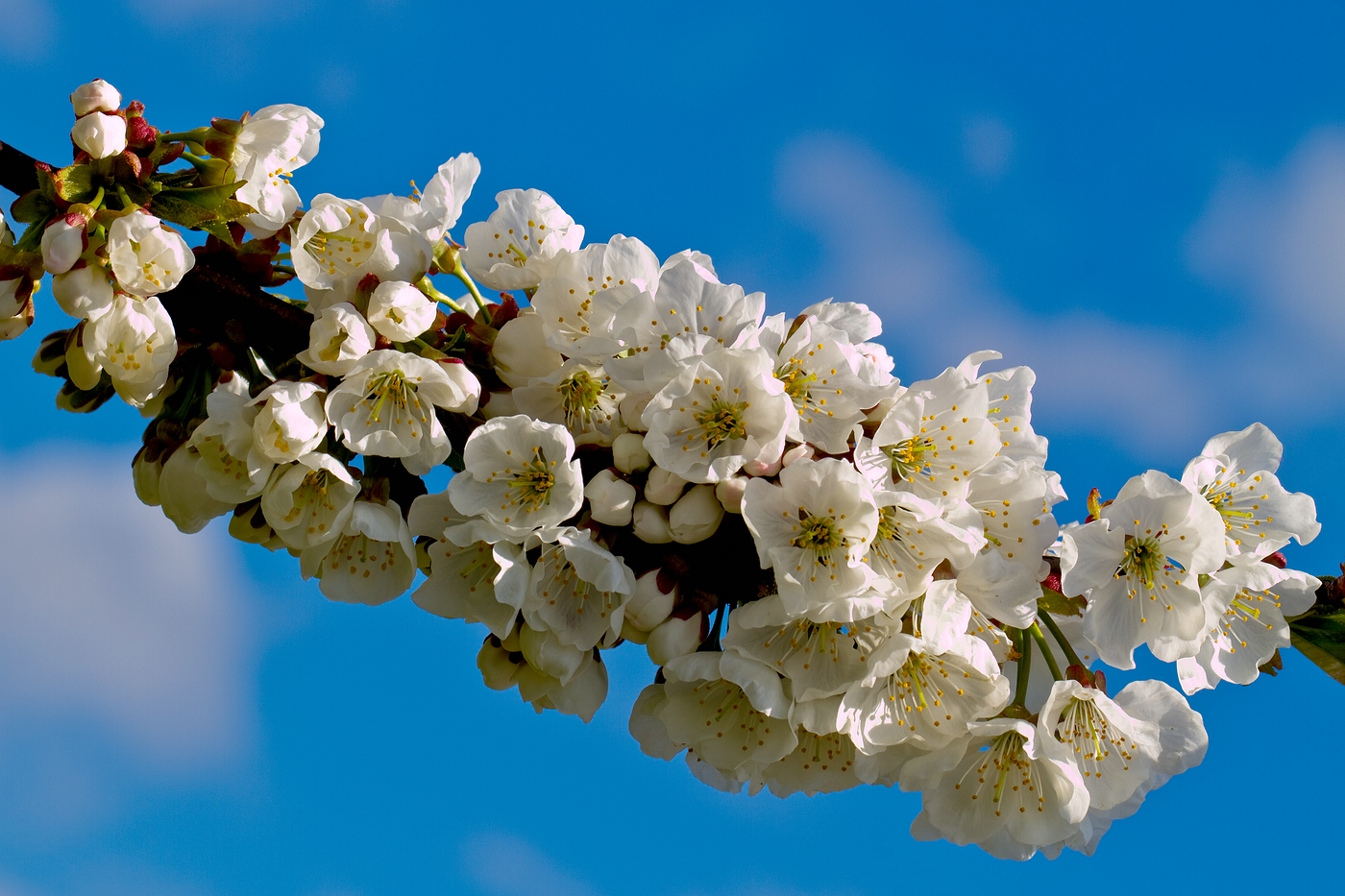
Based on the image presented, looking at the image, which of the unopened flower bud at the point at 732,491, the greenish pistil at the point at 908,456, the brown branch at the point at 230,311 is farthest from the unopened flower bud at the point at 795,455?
the brown branch at the point at 230,311

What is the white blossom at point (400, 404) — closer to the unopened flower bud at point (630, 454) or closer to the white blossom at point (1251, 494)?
the unopened flower bud at point (630, 454)

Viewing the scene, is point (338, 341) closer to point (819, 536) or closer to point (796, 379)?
point (796, 379)

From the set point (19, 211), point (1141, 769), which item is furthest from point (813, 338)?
point (19, 211)

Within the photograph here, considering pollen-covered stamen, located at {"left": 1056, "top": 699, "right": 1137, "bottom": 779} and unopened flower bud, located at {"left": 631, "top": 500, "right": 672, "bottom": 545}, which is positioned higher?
unopened flower bud, located at {"left": 631, "top": 500, "right": 672, "bottom": 545}

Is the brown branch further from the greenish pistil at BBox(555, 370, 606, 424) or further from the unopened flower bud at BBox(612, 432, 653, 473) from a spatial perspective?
the unopened flower bud at BBox(612, 432, 653, 473)

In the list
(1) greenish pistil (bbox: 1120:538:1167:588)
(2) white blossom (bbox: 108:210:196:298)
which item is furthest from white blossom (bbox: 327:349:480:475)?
(1) greenish pistil (bbox: 1120:538:1167:588)

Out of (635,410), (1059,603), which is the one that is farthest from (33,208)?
(1059,603)
